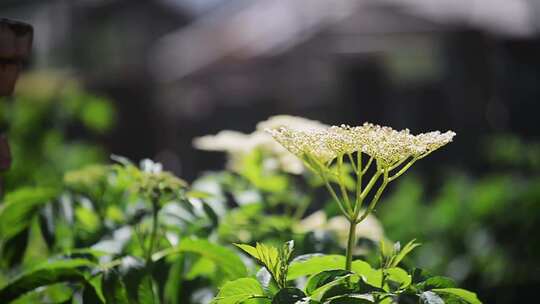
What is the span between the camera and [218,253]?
135 cm

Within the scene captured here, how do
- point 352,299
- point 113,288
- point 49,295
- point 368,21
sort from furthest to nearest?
point 368,21, point 49,295, point 113,288, point 352,299

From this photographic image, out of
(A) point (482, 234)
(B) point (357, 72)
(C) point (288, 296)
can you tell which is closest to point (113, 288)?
(C) point (288, 296)

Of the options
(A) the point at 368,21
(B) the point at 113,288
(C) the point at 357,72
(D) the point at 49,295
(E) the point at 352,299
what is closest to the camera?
(E) the point at 352,299

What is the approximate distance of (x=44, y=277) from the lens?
135 centimetres

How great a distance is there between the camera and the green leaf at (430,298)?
1.03 meters

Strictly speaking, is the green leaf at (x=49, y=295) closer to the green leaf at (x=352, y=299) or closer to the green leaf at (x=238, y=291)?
the green leaf at (x=238, y=291)

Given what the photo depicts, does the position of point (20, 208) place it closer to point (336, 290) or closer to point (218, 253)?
point (218, 253)

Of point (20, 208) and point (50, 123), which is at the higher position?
point (20, 208)

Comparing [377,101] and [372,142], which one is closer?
[372,142]

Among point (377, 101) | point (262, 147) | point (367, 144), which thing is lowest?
point (377, 101)

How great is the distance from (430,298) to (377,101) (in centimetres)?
919

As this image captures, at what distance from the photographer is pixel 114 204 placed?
181cm

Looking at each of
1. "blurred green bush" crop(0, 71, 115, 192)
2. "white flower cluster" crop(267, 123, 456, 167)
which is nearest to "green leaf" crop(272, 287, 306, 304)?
"white flower cluster" crop(267, 123, 456, 167)

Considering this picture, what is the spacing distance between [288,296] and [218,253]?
1.14ft
